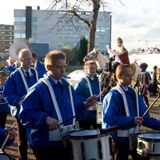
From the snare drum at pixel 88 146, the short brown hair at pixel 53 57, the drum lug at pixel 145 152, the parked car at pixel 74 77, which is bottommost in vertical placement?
the drum lug at pixel 145 152

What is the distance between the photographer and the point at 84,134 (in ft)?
15.1

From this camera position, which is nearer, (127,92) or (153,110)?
(127,92)

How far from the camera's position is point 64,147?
187 inches

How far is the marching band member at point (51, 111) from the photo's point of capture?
4701 millimetres

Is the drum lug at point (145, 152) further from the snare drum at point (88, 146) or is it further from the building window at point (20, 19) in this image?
the building window at point (20, 19)

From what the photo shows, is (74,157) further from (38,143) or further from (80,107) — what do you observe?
(80,107)

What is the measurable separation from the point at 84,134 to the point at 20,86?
2.62m

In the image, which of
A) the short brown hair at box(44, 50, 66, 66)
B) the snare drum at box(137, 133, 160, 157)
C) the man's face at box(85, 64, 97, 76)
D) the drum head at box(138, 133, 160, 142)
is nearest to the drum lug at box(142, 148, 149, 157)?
the snare drum at box(137, 133, 160, 157)

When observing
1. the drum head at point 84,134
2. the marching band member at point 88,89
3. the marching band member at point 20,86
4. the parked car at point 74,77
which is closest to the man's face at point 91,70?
the marching band member at point 88,89

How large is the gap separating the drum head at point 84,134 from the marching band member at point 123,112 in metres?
0.78

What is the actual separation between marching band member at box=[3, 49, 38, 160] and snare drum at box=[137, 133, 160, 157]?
2.20m

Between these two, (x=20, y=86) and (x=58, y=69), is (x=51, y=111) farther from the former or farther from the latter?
(x=20, y=86)

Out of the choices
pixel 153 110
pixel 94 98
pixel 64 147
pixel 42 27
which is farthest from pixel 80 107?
pixel 42 27

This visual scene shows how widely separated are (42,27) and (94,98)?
12305 cm
